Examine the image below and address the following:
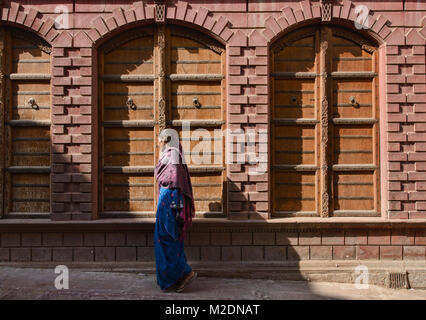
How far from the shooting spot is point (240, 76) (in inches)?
230

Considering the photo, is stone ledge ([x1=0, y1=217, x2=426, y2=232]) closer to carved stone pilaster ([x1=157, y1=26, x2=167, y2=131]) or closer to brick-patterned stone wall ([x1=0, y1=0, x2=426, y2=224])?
brick-patterned stone wall ([x1=0, y1=0, x2=426, y2=224])

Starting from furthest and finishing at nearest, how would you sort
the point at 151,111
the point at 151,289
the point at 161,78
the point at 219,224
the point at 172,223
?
the point at 151,111 < the point at 161,78 < the point at 219,224 < the point at 151,289 < the point at 172,223

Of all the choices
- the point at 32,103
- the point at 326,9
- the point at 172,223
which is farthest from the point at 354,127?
the point at 32,103

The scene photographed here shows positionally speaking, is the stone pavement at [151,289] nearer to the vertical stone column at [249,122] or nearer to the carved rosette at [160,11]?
the vertical stone column at [249,122]

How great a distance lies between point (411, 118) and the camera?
19.1ft

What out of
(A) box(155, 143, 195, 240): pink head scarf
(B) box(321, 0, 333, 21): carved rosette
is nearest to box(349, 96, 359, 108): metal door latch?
(B) box(321, 0, 333, 21): carved rosette

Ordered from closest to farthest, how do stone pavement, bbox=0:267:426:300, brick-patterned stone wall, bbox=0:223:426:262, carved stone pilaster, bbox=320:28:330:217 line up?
stone pavement, bbox=0:267:426:300
brick-patterned stone wall, bbox=0:223:426:262
carved stone pilaster, bbox=320:28:330:217

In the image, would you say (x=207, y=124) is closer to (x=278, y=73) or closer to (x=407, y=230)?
(x=278, y=73)

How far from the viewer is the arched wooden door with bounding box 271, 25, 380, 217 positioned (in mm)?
5992

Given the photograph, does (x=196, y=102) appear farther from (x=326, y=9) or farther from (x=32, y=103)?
(x=32, y=103)

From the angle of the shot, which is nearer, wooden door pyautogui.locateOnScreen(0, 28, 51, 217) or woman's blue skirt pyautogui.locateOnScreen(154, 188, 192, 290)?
woman's blue skirt pyautogui.locateOnScreen(154, 188, 192, 290)

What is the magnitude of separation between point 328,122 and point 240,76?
154 cm

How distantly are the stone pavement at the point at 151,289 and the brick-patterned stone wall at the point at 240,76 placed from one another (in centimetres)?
92

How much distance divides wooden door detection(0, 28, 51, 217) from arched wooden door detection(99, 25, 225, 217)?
0.89 metres
